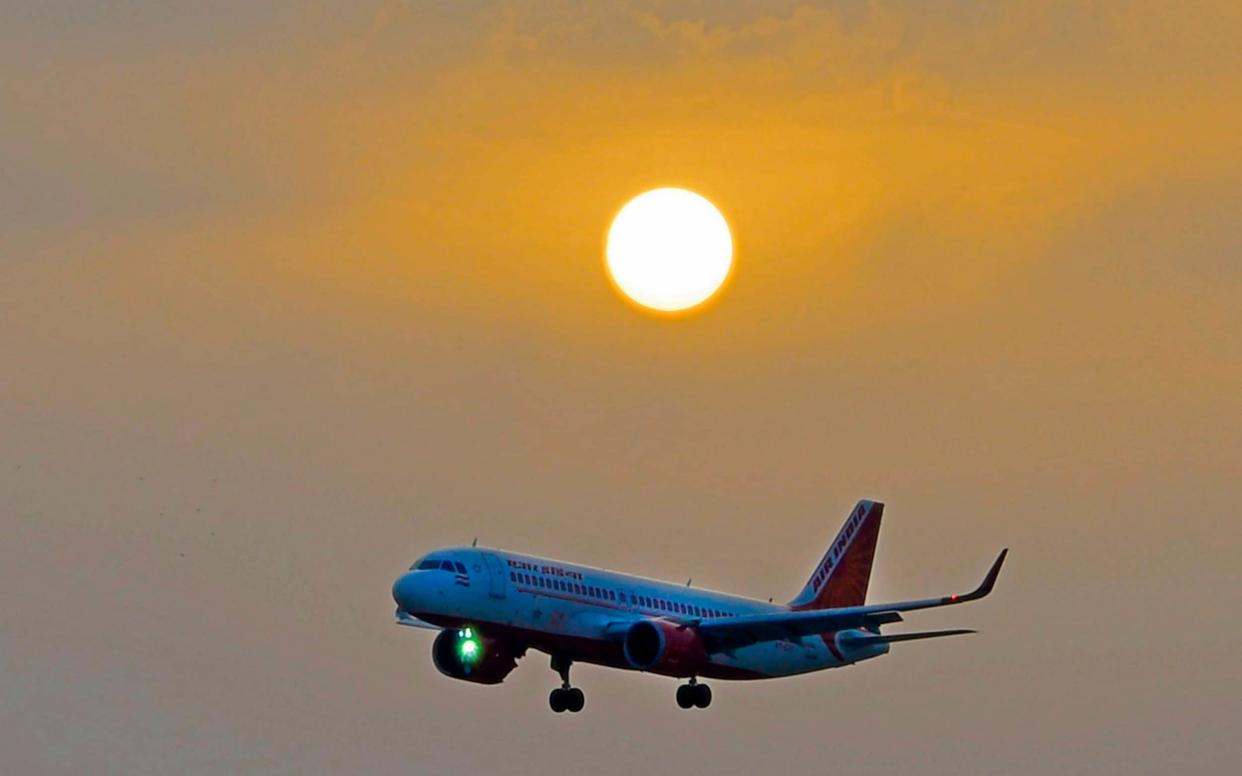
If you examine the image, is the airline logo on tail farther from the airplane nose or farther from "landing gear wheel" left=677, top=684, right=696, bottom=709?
the airplane nose

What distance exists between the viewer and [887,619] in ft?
311

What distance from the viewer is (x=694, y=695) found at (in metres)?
98.3

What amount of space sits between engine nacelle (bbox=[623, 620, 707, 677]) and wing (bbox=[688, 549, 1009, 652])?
1256mm

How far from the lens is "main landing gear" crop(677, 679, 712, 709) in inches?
3863

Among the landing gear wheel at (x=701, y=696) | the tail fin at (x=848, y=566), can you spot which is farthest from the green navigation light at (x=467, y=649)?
the tail fin at (x=848, y=566)

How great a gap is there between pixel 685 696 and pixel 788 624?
4658 mm

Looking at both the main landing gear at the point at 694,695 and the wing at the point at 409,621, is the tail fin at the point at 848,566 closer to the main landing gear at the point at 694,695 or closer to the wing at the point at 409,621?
the main landing gear at the point at 694,695

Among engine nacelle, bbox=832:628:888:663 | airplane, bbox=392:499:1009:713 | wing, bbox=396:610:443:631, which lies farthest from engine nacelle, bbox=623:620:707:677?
engine nacelle, bbox=832:628:888:663

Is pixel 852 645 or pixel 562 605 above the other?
pixel 852 645

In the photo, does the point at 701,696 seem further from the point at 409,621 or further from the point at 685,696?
the point at 409,621

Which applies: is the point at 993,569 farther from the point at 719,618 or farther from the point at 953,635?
the point at 719,618

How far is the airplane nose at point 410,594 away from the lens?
3509 inches

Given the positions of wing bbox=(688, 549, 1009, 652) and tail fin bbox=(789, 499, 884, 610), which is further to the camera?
tail fin bbox=(789, 499, 884, 610)

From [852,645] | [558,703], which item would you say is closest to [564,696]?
[558,703]
